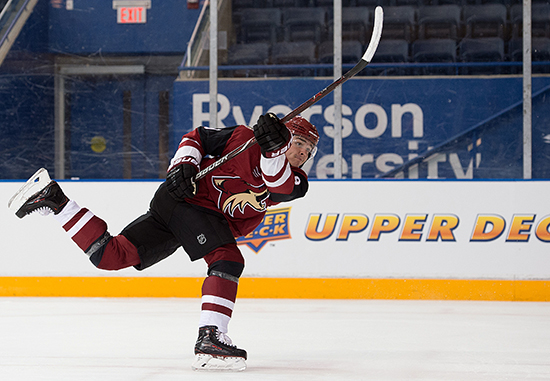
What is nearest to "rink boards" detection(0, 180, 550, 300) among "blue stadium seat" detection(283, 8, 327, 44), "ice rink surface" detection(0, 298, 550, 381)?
"ice rink surface" detection(0, 298, 550, 381)

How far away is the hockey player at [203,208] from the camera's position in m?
1.96

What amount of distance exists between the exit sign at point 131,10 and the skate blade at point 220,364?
122 inches

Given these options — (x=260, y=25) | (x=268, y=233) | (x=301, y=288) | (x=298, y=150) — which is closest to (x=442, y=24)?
(x=260, y=25)

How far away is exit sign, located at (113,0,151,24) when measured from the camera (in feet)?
14.1

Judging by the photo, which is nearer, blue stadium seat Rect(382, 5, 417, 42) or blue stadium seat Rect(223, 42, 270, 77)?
blue stadium seat Rect(223, 42, 270, 77)

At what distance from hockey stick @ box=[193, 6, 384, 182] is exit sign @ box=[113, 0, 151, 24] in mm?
2639

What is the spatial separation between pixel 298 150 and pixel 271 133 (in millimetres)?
344

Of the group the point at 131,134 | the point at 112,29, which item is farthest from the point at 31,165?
the point at 112,29

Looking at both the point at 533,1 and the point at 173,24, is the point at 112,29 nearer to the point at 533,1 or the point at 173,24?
the point at 173,24

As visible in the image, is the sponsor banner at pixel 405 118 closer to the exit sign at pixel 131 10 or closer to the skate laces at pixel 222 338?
the exit sign at pixel 131 10

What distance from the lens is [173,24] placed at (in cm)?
435

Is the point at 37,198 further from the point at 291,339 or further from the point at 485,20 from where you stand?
the point at 485,20

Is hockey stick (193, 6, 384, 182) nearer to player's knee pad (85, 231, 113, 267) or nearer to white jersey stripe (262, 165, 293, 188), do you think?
white jersey stripe (262, 165, 293, 188)

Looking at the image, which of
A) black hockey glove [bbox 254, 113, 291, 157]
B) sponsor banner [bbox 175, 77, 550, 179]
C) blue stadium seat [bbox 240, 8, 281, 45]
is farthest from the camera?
blue stadium seat [bbox 240, 8, 281, 45]
